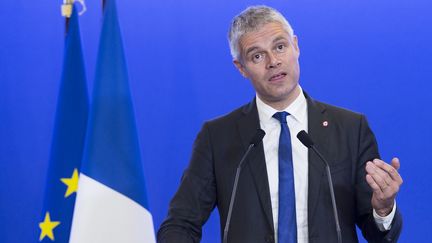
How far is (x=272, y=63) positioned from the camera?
1.87 m

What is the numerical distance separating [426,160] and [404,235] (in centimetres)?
37

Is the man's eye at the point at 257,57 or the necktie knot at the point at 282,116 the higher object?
the man's eye at the point at 257,57

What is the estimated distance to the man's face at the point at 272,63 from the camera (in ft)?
6.14

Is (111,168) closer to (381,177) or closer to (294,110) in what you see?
(294,110)

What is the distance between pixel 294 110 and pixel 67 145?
880mm

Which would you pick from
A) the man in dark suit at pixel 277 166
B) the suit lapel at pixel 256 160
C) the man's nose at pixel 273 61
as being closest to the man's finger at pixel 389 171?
the man in dark suit at pixel 277 166

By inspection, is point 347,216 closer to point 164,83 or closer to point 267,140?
point 267,140

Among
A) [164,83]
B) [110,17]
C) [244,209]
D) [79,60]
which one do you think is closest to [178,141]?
[164,83]

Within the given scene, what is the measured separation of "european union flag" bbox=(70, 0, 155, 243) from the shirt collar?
0.42 m

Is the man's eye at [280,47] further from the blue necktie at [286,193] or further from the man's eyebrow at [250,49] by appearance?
the blue necktie at [286,193]

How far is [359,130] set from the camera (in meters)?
1.88

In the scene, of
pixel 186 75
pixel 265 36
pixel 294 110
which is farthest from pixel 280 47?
pixel 186 75

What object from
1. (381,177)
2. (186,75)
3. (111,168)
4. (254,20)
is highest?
(186,75)

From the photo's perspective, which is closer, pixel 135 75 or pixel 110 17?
pixel 110 17
